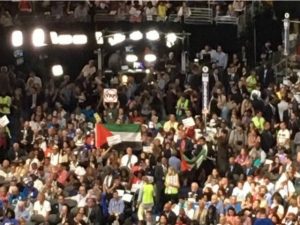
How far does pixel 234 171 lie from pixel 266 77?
7.15 metres

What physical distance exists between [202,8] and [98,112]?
7.41 meters

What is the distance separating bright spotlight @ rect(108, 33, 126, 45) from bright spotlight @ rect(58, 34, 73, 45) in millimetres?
1272

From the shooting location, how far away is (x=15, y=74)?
42.8 meters

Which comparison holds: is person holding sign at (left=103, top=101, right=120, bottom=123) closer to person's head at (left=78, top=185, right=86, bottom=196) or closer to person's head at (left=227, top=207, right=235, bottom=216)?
person's head at (left=78, top=185, right=86, bottom=196)

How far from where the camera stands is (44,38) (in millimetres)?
43250

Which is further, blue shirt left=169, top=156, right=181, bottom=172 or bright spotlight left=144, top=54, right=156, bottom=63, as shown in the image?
bright spotlight left=144, top=54, right=156, bottom=63

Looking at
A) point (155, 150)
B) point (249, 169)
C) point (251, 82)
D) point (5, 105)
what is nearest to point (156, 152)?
point (155, 150)

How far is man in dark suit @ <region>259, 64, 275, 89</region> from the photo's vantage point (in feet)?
134

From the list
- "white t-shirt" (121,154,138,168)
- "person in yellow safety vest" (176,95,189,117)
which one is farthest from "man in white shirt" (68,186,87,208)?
"person in yellow safety vest" (176,95,189,117)

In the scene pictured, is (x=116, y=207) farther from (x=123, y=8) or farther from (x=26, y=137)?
(x=123, y=8)

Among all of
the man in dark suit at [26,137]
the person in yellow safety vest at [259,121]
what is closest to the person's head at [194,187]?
the person in yellow safety vest at [259,121]

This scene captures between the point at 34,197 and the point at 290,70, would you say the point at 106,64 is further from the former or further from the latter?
the point at 34,197

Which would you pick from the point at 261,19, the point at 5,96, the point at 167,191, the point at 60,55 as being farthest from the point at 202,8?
the point at 167,191

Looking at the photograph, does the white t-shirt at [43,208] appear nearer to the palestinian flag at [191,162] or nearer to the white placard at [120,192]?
the white placard at [120,192]
